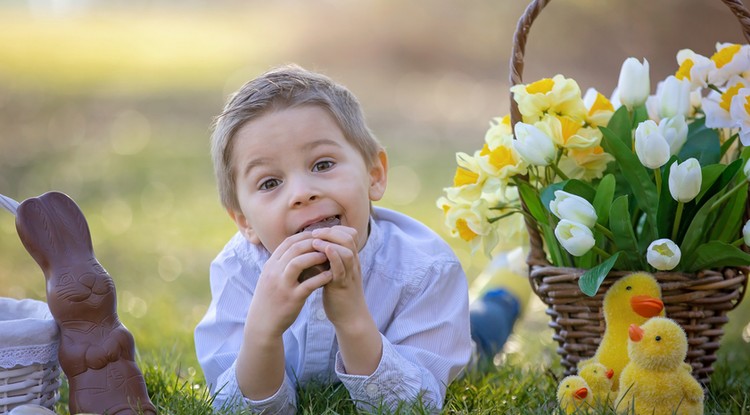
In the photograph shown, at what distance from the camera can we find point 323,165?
Answer: 1.91 m

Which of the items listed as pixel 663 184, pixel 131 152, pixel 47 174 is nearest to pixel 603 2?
pixel 131 152

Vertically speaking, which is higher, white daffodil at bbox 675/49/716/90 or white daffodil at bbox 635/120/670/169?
white daffodil at bbox 635/120/670/169

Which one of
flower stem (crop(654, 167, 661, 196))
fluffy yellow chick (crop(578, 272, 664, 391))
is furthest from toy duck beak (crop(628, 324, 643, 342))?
flower stem (crop(654, 167, 661, 196))

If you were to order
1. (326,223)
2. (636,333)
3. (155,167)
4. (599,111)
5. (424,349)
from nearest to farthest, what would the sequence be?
(636,333) → (326,223) → (424,349) → (599,111) → (155,167)

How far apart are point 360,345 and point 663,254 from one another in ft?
2.14

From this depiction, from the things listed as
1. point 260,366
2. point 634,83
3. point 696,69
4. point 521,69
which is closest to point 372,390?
point 260,366

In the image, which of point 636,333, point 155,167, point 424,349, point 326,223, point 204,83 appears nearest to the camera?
point 636,333

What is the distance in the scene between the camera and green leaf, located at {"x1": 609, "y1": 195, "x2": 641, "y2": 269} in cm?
181

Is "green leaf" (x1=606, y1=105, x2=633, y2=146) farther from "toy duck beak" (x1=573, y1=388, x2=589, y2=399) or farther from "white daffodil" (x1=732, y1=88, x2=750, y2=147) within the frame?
"toy duck beak" (x1=573, y1=388, x2=589, y2=399)

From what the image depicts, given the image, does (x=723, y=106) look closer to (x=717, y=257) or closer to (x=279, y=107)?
(x=717, y=257)

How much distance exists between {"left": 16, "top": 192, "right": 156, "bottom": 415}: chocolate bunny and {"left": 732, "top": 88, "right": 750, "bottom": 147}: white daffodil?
4.46 ft

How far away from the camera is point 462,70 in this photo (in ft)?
31.7

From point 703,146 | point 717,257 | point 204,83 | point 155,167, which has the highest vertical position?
point 703,146

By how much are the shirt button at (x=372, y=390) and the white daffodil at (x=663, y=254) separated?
62 cm
